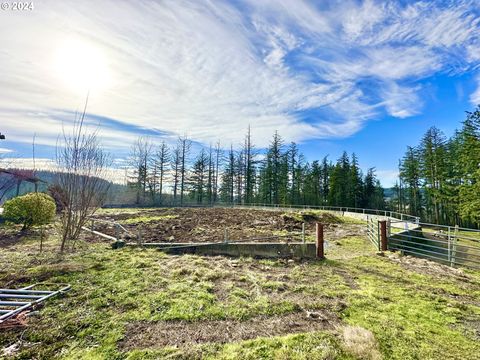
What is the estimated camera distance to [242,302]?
4.63 meters

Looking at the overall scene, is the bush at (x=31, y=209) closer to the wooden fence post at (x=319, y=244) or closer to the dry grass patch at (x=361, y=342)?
the wooden fence post at (x=319, y=244)

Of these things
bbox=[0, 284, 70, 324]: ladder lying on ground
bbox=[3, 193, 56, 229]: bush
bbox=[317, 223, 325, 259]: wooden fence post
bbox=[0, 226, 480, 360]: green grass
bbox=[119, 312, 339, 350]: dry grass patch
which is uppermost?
bbox=[3, 193, 56, 229]: bush

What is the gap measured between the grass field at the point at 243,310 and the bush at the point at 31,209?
452cm

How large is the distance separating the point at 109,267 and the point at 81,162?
3.84 metres

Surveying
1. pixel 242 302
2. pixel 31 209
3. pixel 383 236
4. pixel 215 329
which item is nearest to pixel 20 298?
pixel 215 329

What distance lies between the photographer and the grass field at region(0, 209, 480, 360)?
126 inches

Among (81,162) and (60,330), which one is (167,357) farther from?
(81,162)

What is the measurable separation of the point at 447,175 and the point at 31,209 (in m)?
40.7

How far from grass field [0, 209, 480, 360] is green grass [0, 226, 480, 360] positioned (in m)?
0.02

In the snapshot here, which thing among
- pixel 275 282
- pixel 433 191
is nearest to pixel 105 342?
pixel 275 282

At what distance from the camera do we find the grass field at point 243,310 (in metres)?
3.21

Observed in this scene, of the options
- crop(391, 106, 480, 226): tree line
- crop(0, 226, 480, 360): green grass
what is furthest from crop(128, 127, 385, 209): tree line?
crop(0, 226, 480, 360): green grass

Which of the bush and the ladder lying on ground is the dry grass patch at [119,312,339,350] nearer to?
the ladder lying on ground

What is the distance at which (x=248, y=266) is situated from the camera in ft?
23.8
